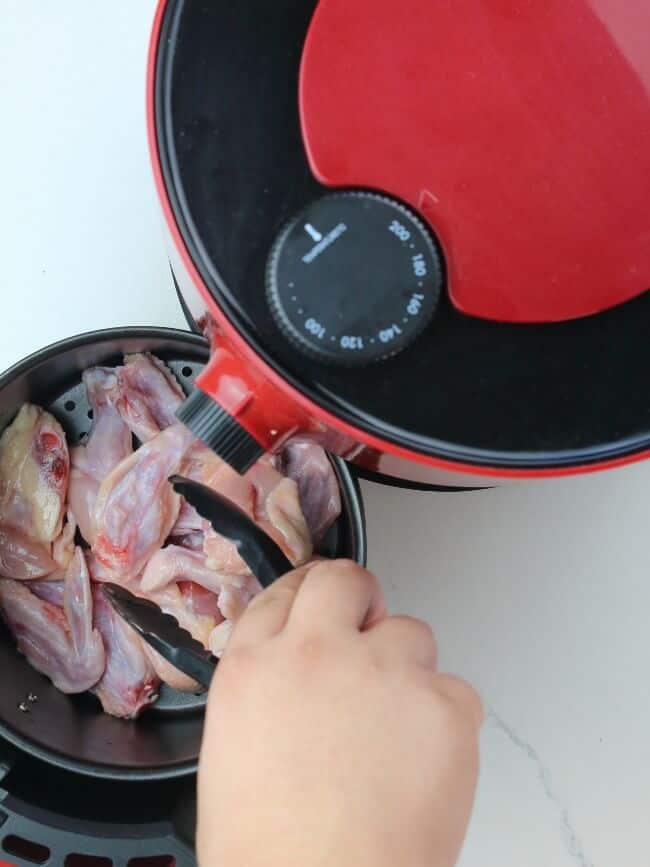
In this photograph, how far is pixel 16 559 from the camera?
703 millimetres

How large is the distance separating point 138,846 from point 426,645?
242 millimetres

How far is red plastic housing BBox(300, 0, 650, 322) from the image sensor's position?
1.42 ft

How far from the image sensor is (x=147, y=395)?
2.32ft

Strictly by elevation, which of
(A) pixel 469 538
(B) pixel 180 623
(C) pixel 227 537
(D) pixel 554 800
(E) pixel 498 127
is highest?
(E) pixel 498 127

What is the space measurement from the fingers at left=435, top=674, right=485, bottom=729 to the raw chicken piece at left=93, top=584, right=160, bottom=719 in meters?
0.32

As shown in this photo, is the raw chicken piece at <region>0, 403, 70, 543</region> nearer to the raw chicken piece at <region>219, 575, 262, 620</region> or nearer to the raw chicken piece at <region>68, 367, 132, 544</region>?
the raw chicken piece at <region>68, 367, 132, 544</region>

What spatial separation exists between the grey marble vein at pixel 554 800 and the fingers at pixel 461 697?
304mm

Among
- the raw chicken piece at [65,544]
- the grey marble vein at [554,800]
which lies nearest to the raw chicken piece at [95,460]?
the raw chicken piece at [65,544]

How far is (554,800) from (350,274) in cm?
54

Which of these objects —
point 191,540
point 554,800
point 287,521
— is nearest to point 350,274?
point 287,521

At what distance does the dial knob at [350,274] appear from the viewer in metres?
0.43

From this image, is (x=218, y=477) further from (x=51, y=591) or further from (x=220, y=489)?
(x=51, y=591)

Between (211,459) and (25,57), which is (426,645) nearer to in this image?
(211,459)

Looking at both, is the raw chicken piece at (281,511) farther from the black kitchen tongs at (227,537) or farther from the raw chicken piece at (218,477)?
the black kitchen tongs at (227,537)
